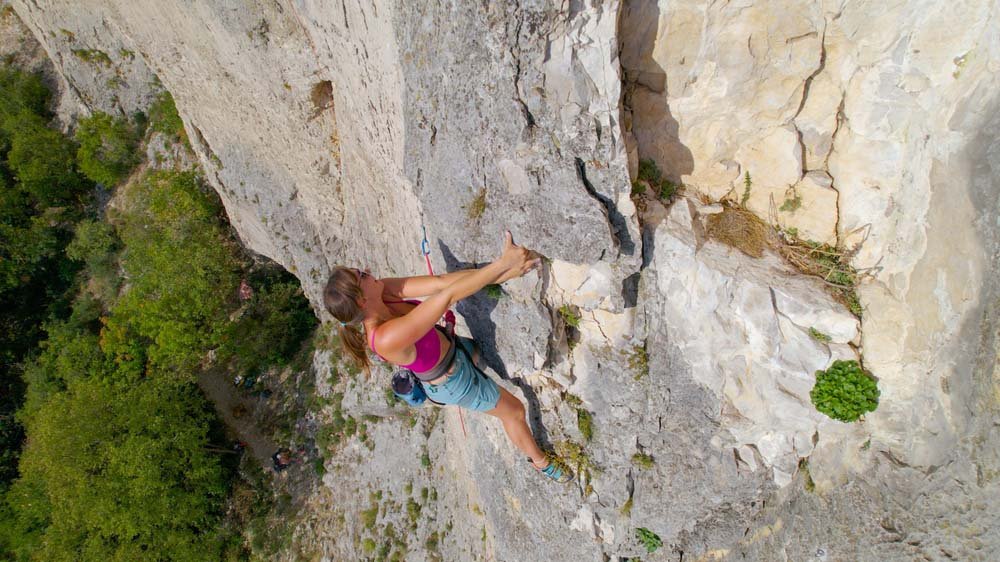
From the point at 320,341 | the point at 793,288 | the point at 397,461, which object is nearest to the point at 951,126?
the point at 793,288

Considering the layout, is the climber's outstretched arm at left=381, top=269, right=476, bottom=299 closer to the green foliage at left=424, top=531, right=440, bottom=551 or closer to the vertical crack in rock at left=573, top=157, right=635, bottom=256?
the vertical crack in rock at left=573, top=157, right=635, bottom=256

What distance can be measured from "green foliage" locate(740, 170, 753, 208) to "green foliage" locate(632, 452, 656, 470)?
277 cm

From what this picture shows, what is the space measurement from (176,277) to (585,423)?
12.6 meters

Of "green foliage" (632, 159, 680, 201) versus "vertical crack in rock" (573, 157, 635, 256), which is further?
"green foliage" (632, 159, 680, 201)

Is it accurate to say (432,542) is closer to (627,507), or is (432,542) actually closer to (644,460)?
(627,507)

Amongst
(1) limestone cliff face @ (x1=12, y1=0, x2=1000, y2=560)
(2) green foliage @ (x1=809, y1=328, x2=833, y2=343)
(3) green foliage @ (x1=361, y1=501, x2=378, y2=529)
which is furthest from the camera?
(3) green foliage @ (x1=361, y1=501, x2=378, y2=529)

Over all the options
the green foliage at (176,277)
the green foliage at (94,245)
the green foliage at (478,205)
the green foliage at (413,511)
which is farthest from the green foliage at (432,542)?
the green foliage at (94,245)

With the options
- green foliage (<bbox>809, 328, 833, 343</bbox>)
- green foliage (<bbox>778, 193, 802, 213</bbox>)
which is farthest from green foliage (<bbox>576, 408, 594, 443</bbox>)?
green foliage (<bbox>778, 193, 802, 213</bbox>)

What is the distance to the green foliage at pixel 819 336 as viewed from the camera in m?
3.64

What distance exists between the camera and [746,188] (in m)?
3.97

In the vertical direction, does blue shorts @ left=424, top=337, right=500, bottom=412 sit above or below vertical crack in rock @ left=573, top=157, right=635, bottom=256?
below

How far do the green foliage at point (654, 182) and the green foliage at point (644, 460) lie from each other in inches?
108

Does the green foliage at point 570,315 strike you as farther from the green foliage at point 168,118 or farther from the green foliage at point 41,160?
the green foliage at point 41,160

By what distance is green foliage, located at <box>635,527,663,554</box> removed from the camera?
210 inches
